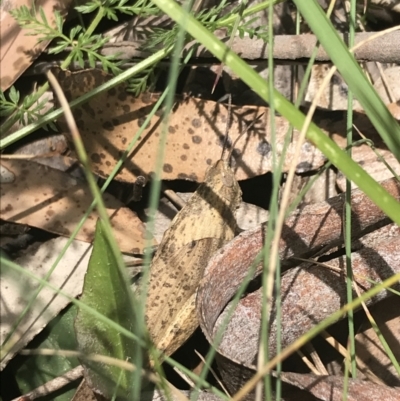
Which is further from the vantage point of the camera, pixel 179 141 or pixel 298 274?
pixel 179 141

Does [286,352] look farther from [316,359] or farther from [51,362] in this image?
[51,362]

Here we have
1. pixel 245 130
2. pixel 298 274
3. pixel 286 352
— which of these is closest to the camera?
pixel 286 352

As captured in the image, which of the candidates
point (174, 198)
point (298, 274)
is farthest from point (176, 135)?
point (298, 274)

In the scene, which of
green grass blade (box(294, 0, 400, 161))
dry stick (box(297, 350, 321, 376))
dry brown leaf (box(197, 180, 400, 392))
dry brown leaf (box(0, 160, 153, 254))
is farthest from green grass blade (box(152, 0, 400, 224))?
dry brown leaf (box(0, 160, 153, 254))

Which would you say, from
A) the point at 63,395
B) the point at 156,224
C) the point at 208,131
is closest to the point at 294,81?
the point at 208,131

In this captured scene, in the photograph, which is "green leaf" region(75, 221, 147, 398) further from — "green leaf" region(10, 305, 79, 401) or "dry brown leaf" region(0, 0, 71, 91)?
"dry brown leaf" region(0, 0, 71, 91)

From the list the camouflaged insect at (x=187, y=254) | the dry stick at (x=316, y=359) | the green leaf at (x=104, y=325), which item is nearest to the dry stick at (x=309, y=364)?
the dry stick at (x=316, y=359)

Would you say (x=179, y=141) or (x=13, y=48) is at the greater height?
(x=13, y=48)
